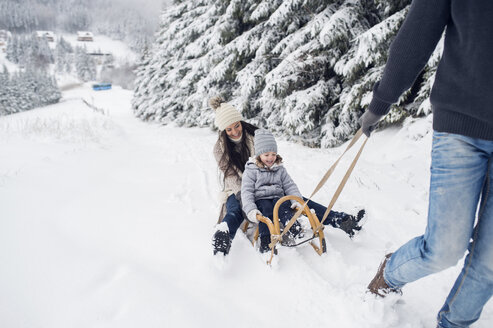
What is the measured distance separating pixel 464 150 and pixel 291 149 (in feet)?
17.3

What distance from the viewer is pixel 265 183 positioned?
2.90 metres

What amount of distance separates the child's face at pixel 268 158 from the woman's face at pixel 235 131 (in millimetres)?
767

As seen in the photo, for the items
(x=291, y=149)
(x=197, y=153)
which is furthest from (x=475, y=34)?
(x=197, y=153)

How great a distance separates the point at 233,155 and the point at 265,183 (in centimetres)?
76

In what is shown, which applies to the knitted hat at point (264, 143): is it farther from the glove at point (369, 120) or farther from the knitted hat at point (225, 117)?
the glove at point (369, 120)

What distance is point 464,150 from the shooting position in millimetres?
1112

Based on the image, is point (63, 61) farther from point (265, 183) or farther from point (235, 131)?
point (265, 183)

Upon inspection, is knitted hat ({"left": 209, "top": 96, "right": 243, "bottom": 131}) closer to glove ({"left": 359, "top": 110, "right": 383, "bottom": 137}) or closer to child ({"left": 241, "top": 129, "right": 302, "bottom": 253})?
child ({"left": 241, "top": 129, "right": 302, "bottom": 253})

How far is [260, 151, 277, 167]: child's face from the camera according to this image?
113 inches

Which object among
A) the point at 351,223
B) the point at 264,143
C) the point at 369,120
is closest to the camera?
the point at 369,120

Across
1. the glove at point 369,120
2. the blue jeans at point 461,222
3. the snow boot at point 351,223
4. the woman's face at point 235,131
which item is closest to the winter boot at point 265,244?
the snow boot at point 351,223

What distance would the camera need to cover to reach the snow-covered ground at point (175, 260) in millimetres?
1729

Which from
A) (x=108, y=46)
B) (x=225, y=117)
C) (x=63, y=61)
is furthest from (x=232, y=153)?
(x=108, y=46)

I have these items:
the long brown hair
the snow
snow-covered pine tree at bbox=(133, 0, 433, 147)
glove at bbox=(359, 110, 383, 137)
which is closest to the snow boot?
glove at bbox=(359, 110, 383, 137)
